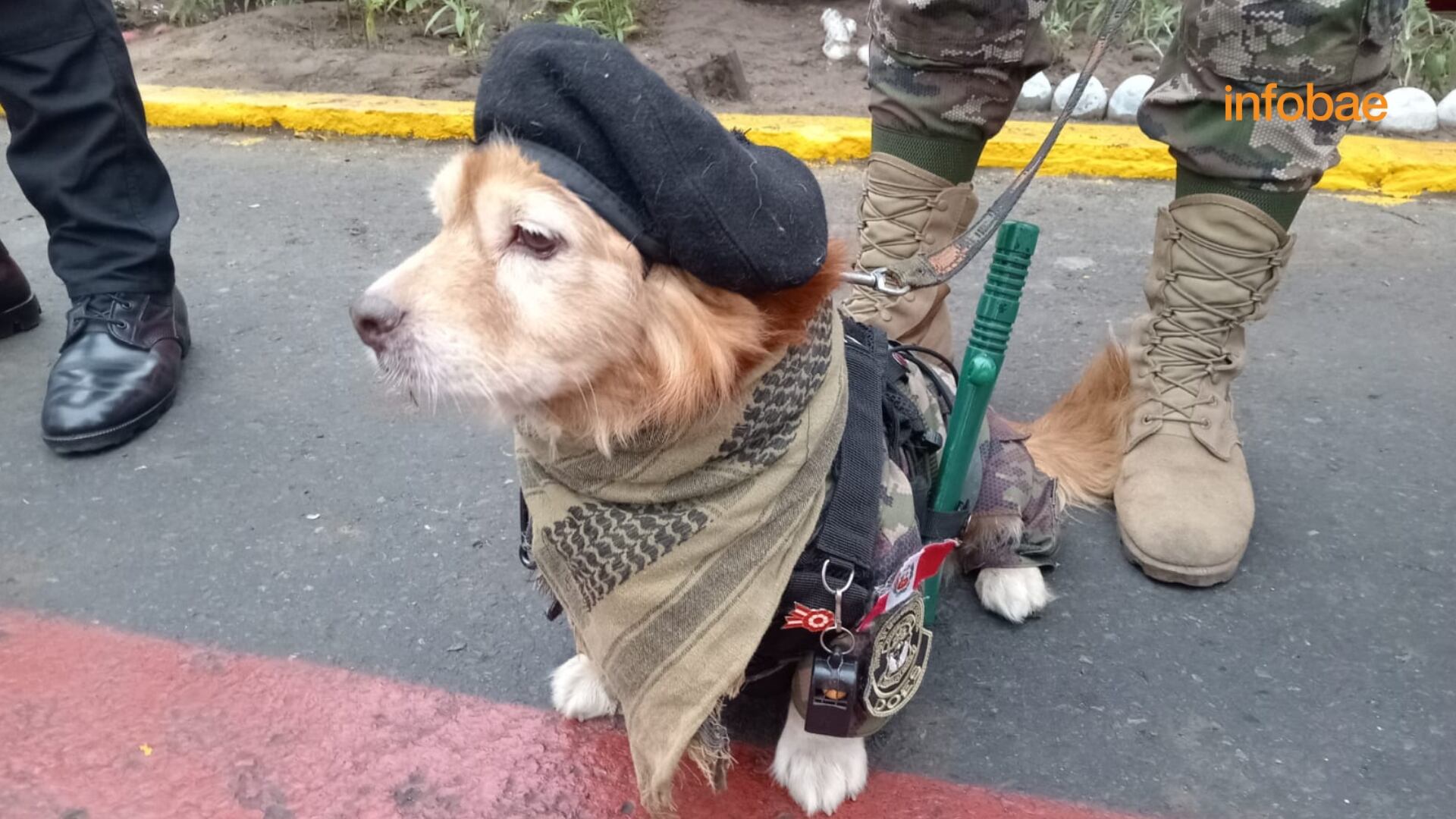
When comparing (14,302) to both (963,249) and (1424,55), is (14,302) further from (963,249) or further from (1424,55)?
(1424,55)

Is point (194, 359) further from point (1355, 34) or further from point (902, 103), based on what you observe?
point (1355, 34)

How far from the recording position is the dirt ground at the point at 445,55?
4570mm

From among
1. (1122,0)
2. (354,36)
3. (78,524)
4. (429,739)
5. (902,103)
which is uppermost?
(1122,0)

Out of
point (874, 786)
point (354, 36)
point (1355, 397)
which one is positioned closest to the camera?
point (874, 786)

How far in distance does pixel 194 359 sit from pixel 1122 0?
2222 millimetres

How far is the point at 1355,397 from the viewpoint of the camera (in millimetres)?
2426

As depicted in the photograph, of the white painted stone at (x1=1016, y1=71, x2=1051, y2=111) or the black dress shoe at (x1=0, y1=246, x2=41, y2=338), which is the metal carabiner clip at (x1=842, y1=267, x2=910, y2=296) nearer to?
the black dress shoe at (x1=0, y1=246, x2=41, y2=338)

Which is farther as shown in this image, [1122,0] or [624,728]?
[1122,0]

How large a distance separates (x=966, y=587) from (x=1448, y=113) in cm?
341

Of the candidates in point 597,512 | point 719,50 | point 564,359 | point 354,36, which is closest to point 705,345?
point 564,359

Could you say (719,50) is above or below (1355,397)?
below

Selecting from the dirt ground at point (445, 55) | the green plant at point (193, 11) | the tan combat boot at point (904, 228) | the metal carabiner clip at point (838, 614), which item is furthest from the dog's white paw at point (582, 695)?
the green plant at point (193, 11)

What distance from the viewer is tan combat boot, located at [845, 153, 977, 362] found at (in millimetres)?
2094

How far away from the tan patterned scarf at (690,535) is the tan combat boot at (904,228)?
84 cm
